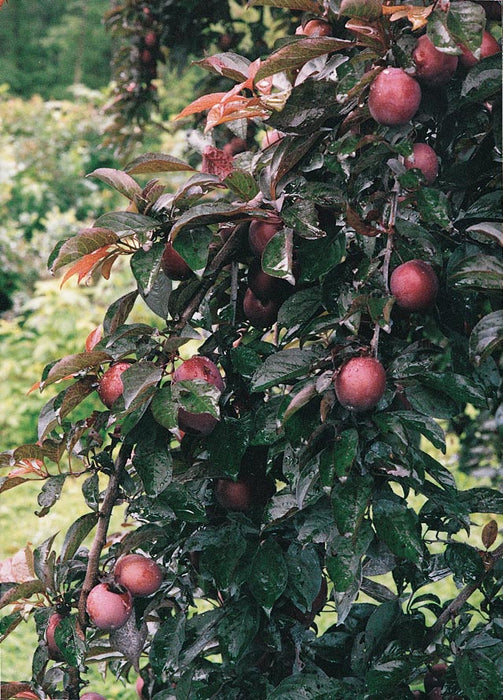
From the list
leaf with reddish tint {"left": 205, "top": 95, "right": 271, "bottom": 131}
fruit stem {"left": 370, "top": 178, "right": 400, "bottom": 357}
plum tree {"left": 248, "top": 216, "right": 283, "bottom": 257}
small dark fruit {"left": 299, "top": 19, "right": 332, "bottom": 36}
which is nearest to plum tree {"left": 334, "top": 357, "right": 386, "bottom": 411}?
fruit stem {"left": 370, "top": 178, "right": 400, "bottom": 357}

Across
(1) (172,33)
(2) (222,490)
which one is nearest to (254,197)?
(2) (222,490)

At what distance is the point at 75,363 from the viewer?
0.79 metres

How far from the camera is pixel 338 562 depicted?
70cm

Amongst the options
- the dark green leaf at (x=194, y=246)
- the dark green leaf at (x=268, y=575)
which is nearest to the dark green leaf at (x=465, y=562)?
the dark green leaf at (x=268, y=575)

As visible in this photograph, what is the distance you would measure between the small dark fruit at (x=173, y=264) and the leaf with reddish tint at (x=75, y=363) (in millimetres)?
110

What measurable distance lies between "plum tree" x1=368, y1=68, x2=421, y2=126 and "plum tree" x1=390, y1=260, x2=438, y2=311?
0.43 feet

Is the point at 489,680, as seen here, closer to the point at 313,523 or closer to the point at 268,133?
the point at 313,523

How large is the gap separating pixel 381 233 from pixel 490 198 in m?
0.11

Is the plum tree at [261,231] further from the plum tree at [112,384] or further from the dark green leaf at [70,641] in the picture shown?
the dark green leaf at [70,641]

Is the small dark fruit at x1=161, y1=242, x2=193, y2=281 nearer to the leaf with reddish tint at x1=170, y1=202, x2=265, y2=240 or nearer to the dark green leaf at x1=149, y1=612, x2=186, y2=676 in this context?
the leaf with reddish tint at x1=170, y1=202, x2=265, y2=240

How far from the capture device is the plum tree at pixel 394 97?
689 mm

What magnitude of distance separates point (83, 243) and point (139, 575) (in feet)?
1.13

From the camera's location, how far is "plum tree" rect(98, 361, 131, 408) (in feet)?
2.57

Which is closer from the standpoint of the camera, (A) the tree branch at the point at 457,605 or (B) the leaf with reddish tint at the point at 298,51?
(B) the leaf with reddish tint at the point at 298,51
